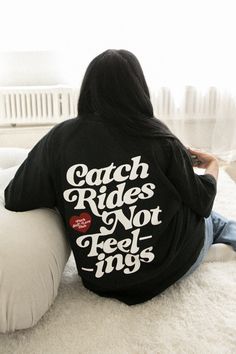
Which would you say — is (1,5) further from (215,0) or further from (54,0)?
(215,0)

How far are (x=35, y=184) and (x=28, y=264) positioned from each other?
222 mm

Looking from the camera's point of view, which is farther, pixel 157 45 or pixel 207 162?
pixel 157 45

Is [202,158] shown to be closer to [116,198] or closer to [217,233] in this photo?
[217,233]

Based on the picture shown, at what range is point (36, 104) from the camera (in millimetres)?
2676

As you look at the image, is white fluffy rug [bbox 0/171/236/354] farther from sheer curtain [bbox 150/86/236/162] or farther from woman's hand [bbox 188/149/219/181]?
sheer curtain [bbox 150/86/236/162]

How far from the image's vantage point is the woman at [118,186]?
3.80 ft

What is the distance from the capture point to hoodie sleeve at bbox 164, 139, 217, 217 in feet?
3.92

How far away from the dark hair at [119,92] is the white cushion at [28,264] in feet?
1.17

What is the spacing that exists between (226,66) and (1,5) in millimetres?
1406

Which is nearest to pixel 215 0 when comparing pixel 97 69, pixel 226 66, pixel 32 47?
pixel 226 66

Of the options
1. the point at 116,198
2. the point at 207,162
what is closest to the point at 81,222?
the point at 116,198

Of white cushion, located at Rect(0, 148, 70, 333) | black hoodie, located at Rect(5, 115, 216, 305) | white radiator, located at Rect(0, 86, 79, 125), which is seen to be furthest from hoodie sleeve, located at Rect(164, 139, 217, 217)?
white radiator, located at Rect(0, 86, 79, 125)

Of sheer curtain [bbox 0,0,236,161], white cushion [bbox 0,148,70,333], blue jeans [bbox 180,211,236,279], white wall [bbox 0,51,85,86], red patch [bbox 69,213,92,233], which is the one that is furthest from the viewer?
white wall [bbox 0,51,85,86]

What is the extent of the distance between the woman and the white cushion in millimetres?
44
